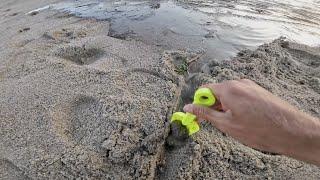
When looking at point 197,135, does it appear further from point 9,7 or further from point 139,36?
point 9,7

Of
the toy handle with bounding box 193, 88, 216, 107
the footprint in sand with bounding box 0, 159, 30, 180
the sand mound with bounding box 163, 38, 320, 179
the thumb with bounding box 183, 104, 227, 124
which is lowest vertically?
the footprint in sand with bounding box 0, 159, 30, 180

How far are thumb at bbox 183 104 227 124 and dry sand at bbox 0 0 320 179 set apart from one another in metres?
0.56

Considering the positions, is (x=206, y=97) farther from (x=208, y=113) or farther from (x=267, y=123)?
(x=267, y=123)

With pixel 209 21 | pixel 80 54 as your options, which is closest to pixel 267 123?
pixel 80 54

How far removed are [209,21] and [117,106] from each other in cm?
194

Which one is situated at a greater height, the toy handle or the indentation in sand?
the toy handle

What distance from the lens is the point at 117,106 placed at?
273cm

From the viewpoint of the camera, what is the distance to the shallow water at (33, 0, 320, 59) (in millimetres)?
3893

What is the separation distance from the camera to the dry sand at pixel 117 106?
2.40m

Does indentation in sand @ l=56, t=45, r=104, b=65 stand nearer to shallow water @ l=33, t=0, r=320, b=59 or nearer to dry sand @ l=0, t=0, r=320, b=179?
dry sand @ l=0, t=0, r=320, b=179

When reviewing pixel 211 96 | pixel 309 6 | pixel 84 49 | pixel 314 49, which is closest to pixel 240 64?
pixel 314 49

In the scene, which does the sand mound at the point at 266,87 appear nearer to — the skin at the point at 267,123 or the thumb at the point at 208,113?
the thumb at the point at 208,113

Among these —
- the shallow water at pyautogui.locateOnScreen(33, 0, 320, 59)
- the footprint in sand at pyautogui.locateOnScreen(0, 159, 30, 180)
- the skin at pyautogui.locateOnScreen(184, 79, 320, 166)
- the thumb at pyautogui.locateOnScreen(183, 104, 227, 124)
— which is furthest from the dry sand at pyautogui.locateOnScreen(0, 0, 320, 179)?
the skin at pyautogui.locateOnScreen(184, 79, 320, 166)

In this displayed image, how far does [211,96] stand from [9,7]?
488 centimetres
